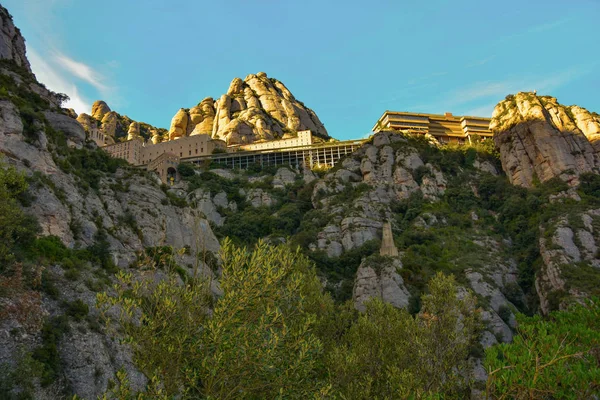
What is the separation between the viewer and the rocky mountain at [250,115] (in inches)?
5359

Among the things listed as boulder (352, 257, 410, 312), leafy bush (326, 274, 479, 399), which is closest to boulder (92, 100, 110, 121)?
boulder (352, 257, 410, 312)

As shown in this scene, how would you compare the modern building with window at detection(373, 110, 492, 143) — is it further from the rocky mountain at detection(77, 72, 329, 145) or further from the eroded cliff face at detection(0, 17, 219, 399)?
the eroded cliff face at detection(0, 17, 219, 399)

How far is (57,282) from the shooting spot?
29.1 meters

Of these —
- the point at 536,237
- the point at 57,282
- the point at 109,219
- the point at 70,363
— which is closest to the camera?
the point at 70,363

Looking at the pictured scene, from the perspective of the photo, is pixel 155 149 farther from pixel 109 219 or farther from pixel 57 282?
pixel 57 282

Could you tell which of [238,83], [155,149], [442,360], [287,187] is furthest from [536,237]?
[238,83]

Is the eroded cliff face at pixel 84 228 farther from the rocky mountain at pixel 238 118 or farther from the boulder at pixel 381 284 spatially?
the rocky mountain at pixel 238 118

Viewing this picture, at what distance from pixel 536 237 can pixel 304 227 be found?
36326 millimetres

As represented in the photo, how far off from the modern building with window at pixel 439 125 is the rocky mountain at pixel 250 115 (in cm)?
2634

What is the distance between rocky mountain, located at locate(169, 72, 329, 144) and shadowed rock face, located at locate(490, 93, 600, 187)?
204 ft

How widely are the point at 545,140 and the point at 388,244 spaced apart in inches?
1814

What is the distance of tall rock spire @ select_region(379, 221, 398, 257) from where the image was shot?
219ft

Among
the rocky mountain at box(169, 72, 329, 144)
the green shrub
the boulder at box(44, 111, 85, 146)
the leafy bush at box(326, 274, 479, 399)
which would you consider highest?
the rocky mountain at box(169, 72, 329, 144)

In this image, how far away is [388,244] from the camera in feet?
225
